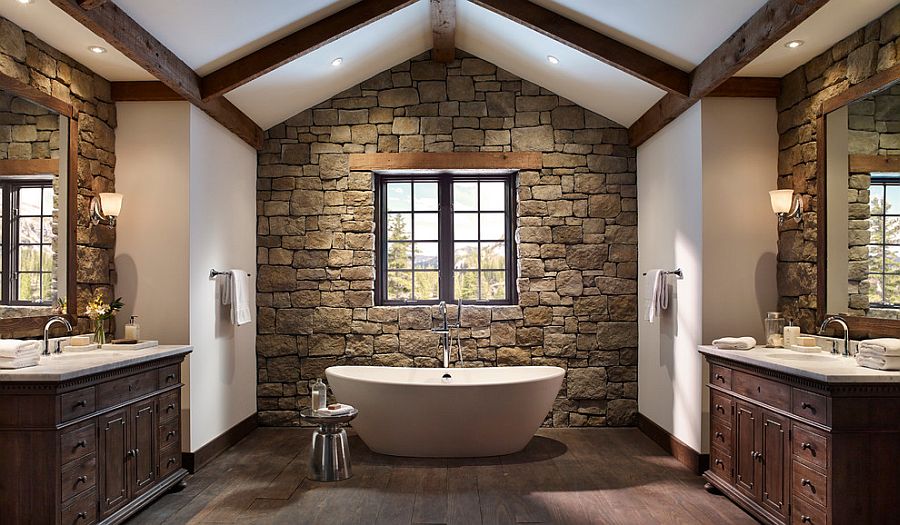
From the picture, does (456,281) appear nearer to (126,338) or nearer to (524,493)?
(524,493)

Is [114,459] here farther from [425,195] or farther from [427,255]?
[425,195]

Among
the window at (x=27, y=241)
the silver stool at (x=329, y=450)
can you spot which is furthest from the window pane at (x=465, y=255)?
the window at (x=27, y=241)

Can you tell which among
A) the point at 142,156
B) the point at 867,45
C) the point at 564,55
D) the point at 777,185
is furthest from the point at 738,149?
the point at 142,156

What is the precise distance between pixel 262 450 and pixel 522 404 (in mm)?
2060

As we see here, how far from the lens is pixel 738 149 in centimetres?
470

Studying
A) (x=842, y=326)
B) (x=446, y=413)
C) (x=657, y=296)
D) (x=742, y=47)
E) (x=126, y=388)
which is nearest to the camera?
(x=126, y=388)

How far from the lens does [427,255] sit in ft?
21.2

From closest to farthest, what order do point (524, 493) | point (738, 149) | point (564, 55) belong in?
point (524, 493)
point (738, 149)
point (564, 55)

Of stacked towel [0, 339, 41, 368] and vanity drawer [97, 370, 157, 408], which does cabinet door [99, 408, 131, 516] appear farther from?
stacked towel [0, 339, 41, 368]

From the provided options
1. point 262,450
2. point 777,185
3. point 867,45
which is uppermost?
point 867,45

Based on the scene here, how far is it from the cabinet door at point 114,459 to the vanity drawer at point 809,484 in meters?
3.42

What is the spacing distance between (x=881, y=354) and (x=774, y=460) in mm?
767

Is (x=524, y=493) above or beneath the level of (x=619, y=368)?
beneath

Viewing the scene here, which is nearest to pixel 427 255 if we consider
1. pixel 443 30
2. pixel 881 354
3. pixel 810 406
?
pixel 443 30
